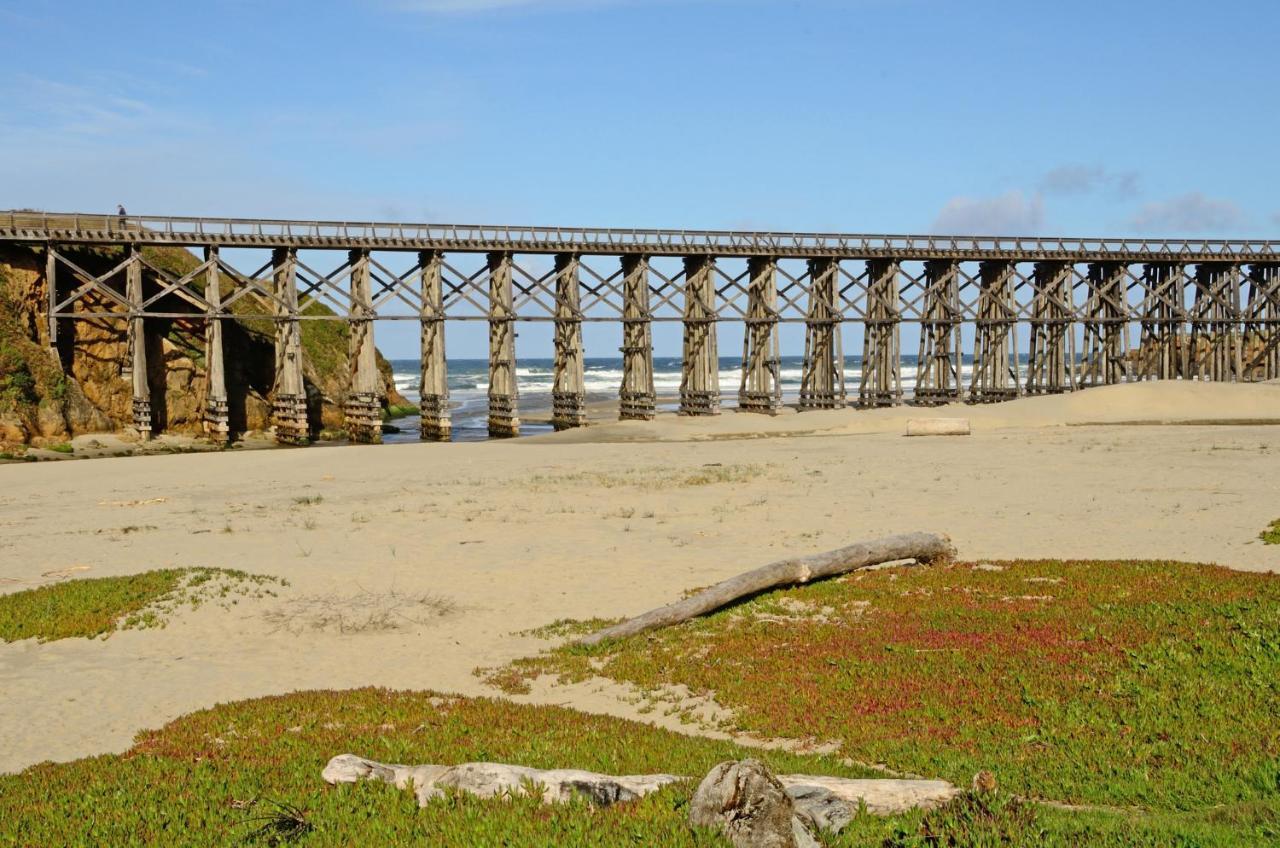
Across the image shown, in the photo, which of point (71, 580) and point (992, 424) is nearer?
point (71, 580)

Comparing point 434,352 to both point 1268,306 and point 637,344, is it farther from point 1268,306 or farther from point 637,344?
point 1268,306

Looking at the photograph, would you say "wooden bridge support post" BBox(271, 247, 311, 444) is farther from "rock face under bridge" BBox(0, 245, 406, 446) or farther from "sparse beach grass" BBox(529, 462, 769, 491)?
"sparse beach grass" BBox(529, 462, 769, 491)

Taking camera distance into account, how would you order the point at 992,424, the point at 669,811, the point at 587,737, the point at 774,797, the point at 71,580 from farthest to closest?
the point at 992,424 → the point at 71,580 → the point at 587,737 → the point at 669,811 → the point at 774,797

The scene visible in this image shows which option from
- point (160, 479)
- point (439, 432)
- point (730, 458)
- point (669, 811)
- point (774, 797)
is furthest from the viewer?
point (439, 432)

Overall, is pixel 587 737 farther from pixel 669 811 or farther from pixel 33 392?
pixel 33 392

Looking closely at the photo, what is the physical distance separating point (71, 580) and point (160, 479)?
14182 millimetres

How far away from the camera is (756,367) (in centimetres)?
5147

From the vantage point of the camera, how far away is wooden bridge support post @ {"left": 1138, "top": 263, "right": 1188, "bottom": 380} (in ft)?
192

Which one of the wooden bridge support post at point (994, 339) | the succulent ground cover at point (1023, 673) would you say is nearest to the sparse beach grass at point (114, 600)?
the succulent ground cover at point (1023, 673)

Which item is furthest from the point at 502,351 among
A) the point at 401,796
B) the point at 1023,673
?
the point at 401,796

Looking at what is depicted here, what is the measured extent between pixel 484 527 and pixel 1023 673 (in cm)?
1263

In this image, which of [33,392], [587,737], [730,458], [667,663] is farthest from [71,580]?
[33,392]

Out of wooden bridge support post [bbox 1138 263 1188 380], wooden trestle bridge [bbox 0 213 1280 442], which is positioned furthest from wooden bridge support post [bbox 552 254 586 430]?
wooden bridge support post [bbox 1138 263 1188 380]

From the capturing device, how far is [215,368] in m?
41.5
